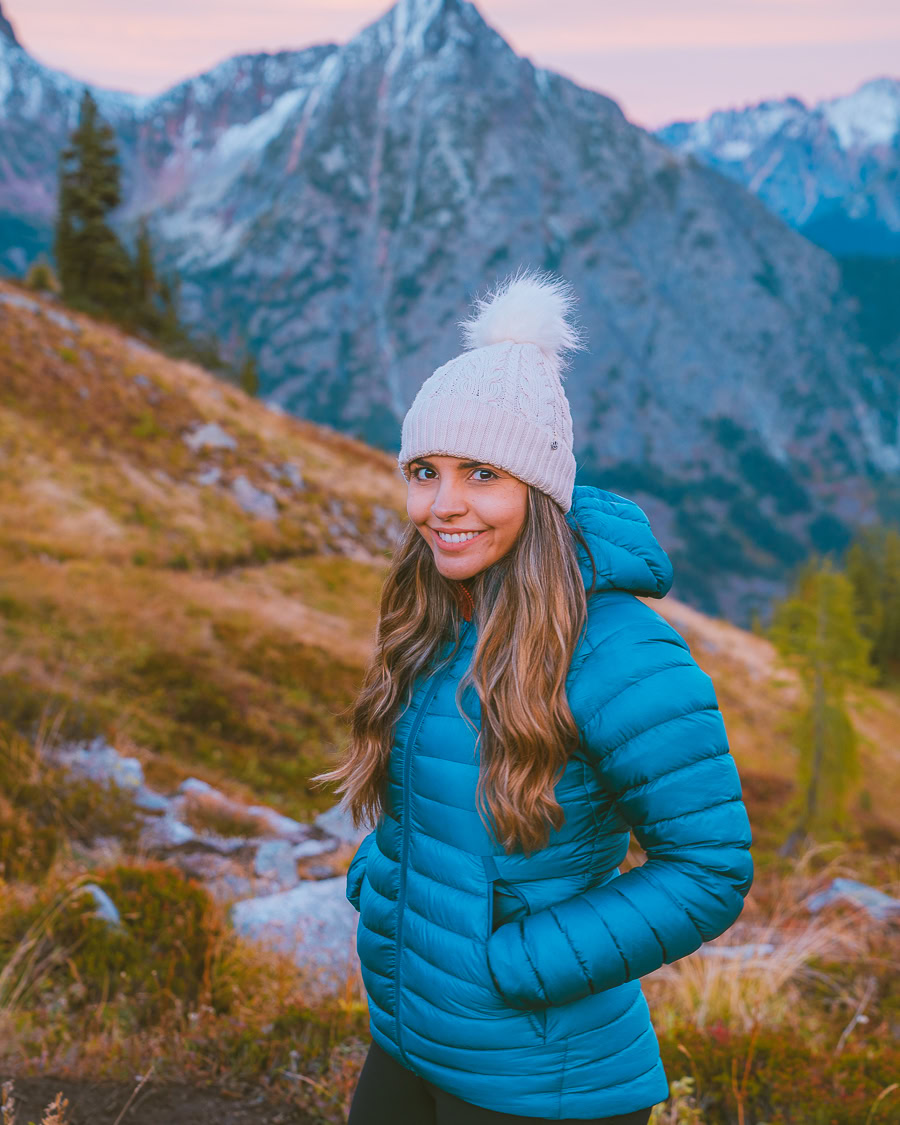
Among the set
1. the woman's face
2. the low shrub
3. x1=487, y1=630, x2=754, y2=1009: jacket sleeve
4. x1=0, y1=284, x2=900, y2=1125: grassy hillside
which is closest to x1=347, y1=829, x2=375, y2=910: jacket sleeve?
x1=0, y1=284, x2=900, y2=1125: grassy hillside

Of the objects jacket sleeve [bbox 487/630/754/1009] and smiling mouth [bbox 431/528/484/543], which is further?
smiling mouth [bbox 431/528/484/543]

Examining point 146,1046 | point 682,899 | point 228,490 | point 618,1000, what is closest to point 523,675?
point 682,899

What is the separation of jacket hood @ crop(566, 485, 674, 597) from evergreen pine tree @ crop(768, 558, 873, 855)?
15.8 m

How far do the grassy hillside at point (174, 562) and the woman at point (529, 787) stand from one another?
101 cm

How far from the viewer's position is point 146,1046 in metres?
3.44

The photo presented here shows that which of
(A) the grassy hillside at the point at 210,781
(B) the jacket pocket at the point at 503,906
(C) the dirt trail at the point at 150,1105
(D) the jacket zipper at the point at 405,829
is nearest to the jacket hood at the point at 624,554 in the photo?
(D) the jacket zipper at the point at 405,829

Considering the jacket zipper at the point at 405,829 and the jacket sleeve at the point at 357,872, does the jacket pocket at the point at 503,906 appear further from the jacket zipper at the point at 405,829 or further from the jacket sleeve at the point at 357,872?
the jacket sleeve at the point at 357,872

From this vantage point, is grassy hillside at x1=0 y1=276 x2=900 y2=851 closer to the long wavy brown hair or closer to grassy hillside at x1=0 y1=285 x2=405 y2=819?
grassy hillside at x1=0 y1=285 x2=405 y2=819

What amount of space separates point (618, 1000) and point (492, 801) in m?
0.56

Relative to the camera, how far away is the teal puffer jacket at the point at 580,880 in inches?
65.1

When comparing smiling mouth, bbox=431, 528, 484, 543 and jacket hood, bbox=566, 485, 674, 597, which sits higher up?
jacket hood, bbox=566, 485, 674, 597

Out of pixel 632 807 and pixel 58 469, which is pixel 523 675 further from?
pixel 58 469

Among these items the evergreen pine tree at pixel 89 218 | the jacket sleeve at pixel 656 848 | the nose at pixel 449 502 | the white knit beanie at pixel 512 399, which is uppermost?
the evergreen pine tree at pixel 89 218

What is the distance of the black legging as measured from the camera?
189 centimetres
